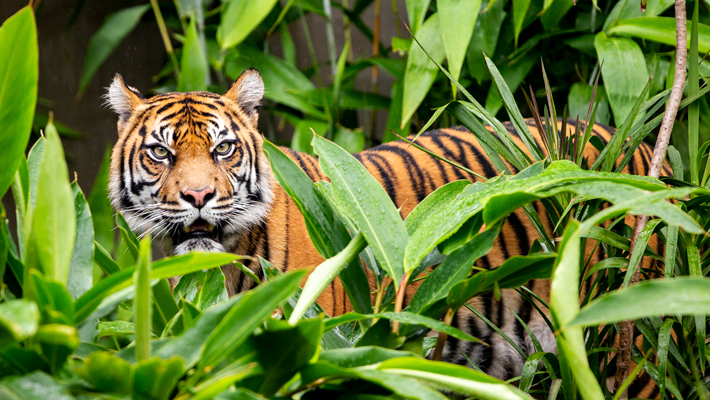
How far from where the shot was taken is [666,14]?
2.24 metres

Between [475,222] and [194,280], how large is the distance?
1.48 feet

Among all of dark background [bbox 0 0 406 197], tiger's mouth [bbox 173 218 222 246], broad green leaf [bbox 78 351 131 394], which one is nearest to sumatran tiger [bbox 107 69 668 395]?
tiger's mouth [bbox 173 218 222 246]

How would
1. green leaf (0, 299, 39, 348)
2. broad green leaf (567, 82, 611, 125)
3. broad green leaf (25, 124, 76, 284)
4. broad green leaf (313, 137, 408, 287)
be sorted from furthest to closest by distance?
1. broad green leaf (567, 82, 611, 125)
2. broad green leaf (313, 137, 408, 287)
3. broad green leaf (25, 124, 76, 284)
4. green leaf (0, 299, 39, 348)

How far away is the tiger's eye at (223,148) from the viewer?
140cm

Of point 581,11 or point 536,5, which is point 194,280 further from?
point 581,11

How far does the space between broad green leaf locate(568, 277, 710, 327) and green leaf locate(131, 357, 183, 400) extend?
0.33m

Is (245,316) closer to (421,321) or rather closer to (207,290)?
(421,321)

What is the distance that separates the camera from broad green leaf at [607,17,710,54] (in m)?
1.62

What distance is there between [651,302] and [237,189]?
3.43ft

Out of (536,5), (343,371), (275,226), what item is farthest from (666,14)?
(343,371)

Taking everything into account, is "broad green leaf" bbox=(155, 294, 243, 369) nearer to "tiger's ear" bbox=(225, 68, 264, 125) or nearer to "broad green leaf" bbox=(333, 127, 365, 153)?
"tiger's ear" bbox=(225, 68, 264, 125)

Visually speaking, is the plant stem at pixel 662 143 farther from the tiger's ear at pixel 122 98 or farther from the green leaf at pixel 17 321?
the tiger's ear at pixel 122 98

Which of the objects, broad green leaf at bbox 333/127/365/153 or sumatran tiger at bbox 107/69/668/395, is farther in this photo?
broad green leaf at bbox 333/127/365/153

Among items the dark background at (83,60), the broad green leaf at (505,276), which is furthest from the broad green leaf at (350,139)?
the broad green leaf at (505,276)
